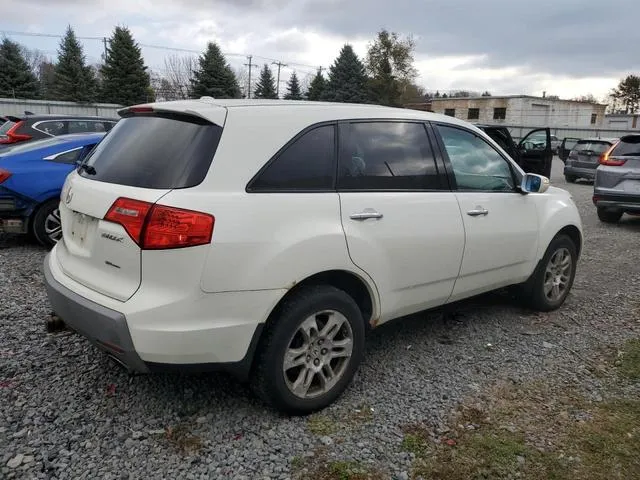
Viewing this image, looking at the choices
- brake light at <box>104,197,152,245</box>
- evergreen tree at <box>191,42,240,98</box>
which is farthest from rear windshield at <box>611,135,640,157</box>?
evergreen tree at <box>191,42,240,98</box>

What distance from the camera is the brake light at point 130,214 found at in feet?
8.40

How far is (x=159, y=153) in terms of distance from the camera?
9.21 feet

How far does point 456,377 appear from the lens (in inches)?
143

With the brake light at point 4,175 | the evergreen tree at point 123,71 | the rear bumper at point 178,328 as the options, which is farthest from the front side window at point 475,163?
the evergreen tree at point 123,71

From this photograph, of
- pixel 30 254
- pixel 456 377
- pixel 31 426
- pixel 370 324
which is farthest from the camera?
pixel 30 254

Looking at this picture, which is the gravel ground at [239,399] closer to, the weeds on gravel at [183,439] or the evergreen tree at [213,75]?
the weeds on gravel at [183,439]

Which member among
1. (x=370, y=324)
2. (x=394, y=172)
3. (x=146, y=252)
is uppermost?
(x=394, y=172)

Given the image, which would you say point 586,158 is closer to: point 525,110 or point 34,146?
point 34,146

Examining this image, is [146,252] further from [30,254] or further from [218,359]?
[30,254]

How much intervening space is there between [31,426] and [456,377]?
2575 mm

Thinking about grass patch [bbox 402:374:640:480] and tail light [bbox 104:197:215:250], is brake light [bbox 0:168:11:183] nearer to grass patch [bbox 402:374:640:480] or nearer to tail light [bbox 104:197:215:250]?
tail light [bbox 104:197:215:250]

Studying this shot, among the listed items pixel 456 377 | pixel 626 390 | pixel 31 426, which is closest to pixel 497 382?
pixel 456 377

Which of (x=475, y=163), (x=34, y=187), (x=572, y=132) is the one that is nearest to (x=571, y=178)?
(x=475, y=163)

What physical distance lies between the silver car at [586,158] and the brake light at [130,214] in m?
17.4
